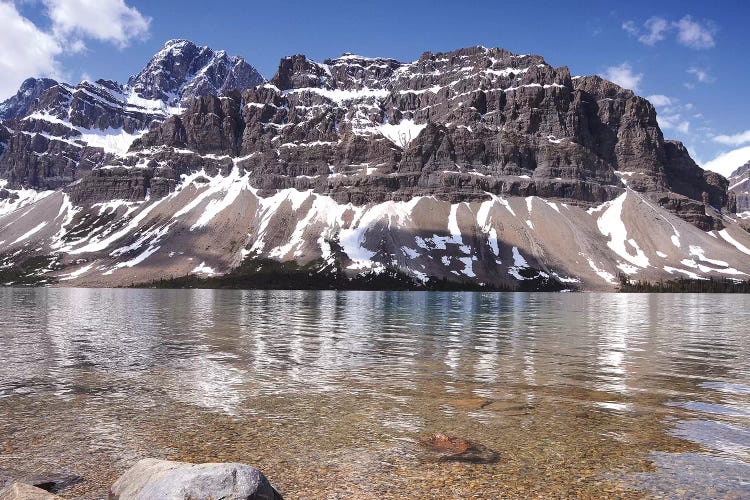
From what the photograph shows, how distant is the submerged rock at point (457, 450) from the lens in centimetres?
1792

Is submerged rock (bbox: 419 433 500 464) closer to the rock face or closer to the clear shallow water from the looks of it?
the clear shallow water

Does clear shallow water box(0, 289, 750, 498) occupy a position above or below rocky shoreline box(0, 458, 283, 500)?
below

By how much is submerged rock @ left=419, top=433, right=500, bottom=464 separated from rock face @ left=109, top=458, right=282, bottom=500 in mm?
6634

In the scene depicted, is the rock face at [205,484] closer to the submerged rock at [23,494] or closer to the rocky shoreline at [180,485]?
the rocky shoreline at [180,485]

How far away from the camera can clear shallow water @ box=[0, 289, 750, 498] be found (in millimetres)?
16562

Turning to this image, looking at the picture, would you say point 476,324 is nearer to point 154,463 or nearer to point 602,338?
point 602,338

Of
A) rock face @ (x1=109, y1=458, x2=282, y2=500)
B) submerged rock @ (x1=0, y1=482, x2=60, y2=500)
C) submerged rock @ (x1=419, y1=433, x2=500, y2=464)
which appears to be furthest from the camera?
submerged rock @ (x1=419, y1=433, x2=500, y2=464)

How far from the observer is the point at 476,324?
7788 centimetres

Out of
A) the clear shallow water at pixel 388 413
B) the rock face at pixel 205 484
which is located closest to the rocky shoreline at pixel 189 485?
the rock face at pixel 205 484

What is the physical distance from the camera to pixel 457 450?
18.8 meters

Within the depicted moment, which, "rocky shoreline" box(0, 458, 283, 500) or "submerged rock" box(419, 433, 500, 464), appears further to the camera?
"submerged rock" box(419, 433, 500, 464)

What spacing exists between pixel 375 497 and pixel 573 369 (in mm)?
25701

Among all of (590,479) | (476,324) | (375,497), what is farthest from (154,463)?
(476,324)

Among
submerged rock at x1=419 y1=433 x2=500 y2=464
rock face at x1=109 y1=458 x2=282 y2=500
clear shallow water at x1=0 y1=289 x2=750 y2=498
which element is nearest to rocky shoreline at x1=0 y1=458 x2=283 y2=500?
rock face at x1=109 y1=458 x2=282 y2=500
